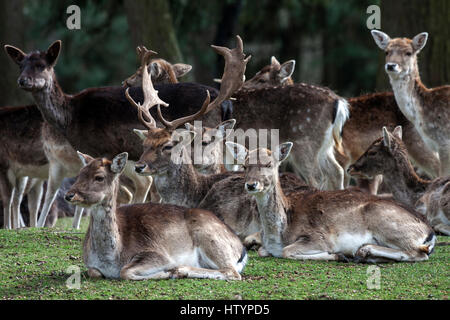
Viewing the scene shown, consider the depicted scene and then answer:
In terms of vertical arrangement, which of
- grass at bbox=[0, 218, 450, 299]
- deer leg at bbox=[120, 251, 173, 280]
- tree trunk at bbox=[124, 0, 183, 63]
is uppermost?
tree trunk at bbox=[124, 0, 183, 63]

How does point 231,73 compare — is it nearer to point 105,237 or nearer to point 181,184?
point 181,184

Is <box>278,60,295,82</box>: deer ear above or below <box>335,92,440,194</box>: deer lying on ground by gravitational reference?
above

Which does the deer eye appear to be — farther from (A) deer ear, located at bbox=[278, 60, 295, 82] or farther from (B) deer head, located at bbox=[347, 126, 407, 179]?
(A) deer ear, located at bbox=[278, 60, 295, 82]

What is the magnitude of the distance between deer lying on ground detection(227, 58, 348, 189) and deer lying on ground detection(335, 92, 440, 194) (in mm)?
380

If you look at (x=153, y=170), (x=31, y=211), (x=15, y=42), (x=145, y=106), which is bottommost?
(x=31, y=211)

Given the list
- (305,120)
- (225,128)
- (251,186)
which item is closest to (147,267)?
(251,186)

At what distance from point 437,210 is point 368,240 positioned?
1.54m

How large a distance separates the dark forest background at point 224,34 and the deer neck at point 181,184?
5.19 metres

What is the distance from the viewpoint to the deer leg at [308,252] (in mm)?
6562

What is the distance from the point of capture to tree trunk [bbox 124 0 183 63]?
1302 centimetres

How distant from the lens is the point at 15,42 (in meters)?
14.0

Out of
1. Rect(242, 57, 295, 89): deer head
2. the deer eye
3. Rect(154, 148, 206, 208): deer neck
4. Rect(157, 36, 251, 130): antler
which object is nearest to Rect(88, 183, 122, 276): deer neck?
the deer eye
